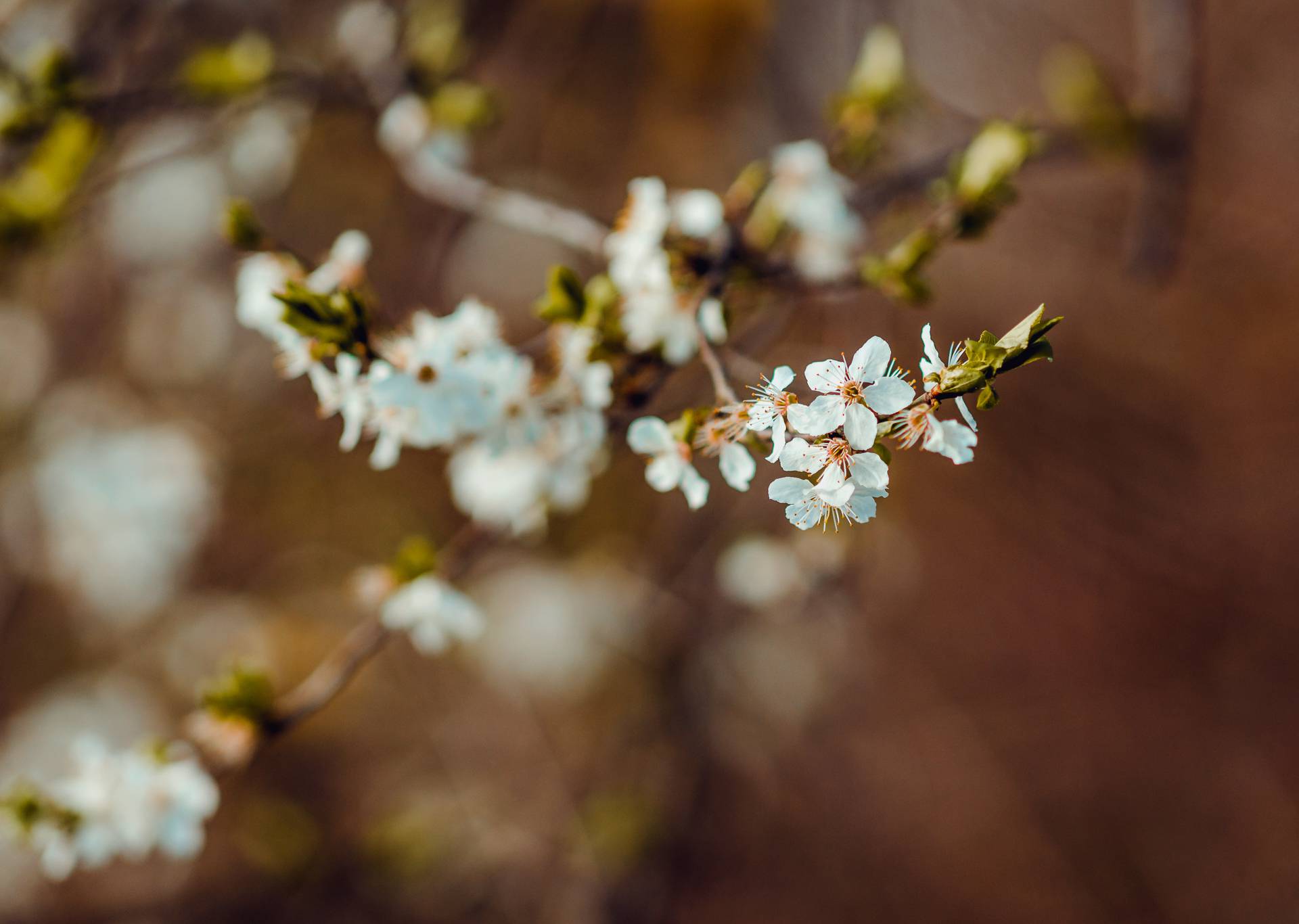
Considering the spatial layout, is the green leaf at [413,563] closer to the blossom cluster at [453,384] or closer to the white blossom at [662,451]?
the blossom cluster at [453,384]

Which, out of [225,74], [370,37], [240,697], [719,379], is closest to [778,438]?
[719,379]

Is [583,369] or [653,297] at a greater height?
[653,297]

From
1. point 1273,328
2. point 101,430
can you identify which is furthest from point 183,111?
point 1273,328

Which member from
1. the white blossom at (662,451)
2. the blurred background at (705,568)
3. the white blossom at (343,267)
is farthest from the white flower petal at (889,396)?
the blurred background at (705,568)

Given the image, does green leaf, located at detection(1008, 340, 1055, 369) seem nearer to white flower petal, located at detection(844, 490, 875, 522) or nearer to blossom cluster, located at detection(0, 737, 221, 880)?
white flower petal, located at detection(844, 490, 875, 522)

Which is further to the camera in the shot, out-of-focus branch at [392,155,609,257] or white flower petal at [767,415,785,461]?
out-of-focus branch at [392,155,609,257]

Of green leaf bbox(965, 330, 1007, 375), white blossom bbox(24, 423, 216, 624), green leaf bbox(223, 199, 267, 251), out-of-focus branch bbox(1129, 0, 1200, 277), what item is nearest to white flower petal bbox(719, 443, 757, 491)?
green leaf bbox(965, 330, 1007, 375)

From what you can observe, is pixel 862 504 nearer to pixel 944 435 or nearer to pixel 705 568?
pixel 944 435
